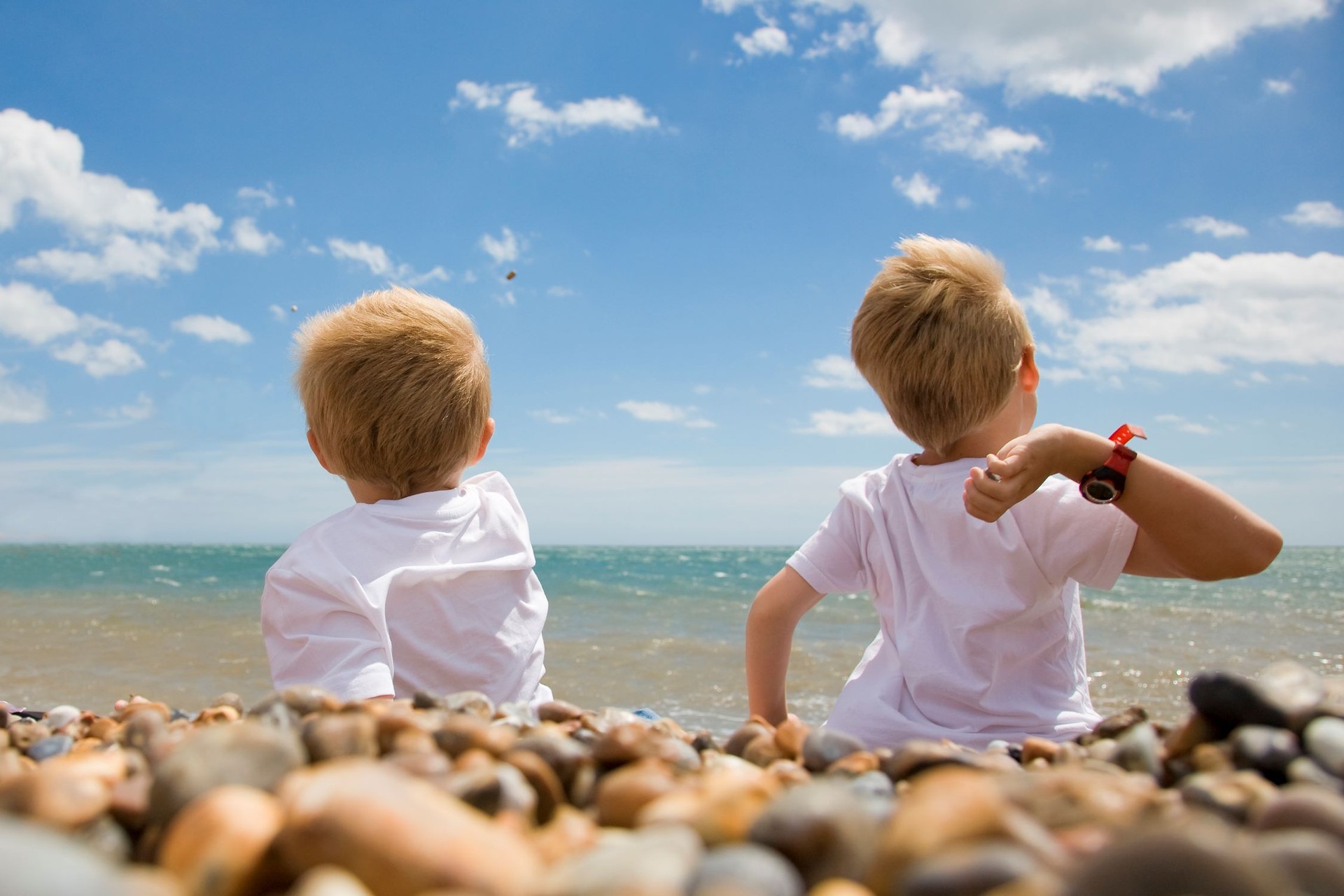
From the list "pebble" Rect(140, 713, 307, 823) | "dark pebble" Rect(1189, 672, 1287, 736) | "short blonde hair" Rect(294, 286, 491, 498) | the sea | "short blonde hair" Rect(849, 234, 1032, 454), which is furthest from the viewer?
the sea

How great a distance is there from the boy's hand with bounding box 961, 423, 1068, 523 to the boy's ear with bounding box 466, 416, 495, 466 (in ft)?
5.16

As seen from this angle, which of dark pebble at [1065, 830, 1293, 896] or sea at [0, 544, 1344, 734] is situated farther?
sea at [0, 544, 1344, 734]

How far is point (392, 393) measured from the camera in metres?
2.75

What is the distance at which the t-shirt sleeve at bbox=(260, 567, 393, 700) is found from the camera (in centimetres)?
240

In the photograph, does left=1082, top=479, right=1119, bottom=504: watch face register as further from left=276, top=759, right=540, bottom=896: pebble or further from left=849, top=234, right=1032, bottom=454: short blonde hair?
left=276, top=759, right=540, bottom=896: pebble

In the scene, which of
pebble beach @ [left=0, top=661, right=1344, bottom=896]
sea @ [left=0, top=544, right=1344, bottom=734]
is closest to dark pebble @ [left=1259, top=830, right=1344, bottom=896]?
pebble beach @ [left=0, top=661, right=1344, bottom=896]

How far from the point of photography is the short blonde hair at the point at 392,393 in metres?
2.75

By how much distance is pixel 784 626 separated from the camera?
281 centimetres

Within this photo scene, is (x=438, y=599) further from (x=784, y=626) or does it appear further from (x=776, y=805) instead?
(x=776, y=805)

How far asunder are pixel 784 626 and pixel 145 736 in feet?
5.76

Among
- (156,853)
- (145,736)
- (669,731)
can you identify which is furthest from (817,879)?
(145,736)

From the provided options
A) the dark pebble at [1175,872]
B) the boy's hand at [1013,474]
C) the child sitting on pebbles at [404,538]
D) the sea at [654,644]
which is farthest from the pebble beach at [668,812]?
the sea at [654,644]

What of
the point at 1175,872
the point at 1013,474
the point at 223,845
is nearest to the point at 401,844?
the point at 223,845

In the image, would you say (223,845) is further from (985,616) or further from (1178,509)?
(1178,509)
